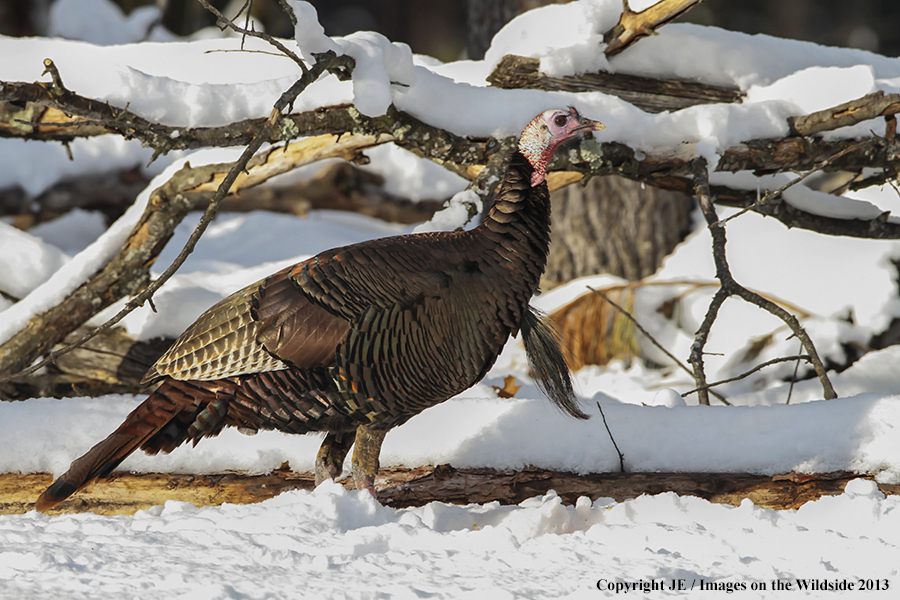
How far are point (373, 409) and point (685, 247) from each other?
14.7 feet

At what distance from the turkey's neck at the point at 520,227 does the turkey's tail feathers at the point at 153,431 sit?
1.03 metres

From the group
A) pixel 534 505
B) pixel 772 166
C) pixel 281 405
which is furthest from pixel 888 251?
pixel 281 405

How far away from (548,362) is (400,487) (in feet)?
2.22

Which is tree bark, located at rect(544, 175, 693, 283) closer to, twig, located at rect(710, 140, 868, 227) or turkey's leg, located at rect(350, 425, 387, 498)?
twig, located at rect(710, 140, 868, 227)

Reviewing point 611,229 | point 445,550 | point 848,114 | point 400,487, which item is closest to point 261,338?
point 400,487

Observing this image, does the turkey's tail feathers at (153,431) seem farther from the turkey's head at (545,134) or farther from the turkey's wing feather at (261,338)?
the turkey's head at (545,134)

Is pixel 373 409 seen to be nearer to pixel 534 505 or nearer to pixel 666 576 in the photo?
pixel 534 505

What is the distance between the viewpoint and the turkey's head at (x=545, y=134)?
9.59 feet

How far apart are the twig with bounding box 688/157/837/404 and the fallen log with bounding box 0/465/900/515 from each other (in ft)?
2.23

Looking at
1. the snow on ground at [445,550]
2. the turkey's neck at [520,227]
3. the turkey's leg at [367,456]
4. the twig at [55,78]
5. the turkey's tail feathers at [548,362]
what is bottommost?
the snow on ground at [445,550]

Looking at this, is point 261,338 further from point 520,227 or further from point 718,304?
point 718,304

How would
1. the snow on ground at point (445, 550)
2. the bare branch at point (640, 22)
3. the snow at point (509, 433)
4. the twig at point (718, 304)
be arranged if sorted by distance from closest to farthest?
1. the snow on ground at point (445, 550)
2. the snow at point (509, 433)
3. the twig at point (718, 304)
4. the bare branch at point (640, 22)

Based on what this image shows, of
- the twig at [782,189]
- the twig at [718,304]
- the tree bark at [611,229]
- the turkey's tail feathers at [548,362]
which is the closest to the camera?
the turkey's tail feathers at [548,362]

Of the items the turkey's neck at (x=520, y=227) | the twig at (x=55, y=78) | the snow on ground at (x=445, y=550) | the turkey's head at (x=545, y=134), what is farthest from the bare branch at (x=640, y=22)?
the twig at (x=55, y=78)
